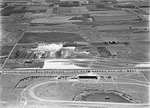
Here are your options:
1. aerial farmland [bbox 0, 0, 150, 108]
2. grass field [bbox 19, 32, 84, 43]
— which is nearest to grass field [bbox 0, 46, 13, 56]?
aerial farmland [bbox 0, 0, 150, 108]

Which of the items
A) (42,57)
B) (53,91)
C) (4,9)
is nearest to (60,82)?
(53,91)

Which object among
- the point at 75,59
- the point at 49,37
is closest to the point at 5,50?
the point at 49,37

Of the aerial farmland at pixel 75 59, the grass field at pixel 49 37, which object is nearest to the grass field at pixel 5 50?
the aerial farmland at pixel 75 59

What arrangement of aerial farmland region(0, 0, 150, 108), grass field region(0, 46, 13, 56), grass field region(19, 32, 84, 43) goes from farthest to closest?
grass field region(19, 32, 84, 43)
grass field region(0, 46, 13, 56)
aerial farmland region(0, 0, 150, 108)

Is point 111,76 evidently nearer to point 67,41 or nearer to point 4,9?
point 67,41

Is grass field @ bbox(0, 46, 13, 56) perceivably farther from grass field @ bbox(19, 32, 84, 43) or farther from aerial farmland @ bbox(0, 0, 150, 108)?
grass field @ bbox(19, 32, 84, 43)

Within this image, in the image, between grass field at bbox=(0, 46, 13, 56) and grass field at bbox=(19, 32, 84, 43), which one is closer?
grass field at bbox=(0, 46, 13, 56)

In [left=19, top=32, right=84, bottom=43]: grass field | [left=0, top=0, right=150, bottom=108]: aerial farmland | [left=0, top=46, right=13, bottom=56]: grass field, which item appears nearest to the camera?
[left=0, top=0, right=150, bottom=108]: aerial farmland

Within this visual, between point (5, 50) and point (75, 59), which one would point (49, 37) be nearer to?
point (5, 50)
